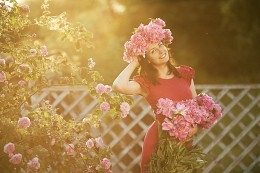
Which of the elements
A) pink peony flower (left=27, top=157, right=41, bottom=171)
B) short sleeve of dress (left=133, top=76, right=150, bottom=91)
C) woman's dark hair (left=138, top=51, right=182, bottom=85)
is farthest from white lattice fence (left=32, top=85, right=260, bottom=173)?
pink peony flower (left=27, top=157, right=41, bottom=171)

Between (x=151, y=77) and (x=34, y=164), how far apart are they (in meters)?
0.93

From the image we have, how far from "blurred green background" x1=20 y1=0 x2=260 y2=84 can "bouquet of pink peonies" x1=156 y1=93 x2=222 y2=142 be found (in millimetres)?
3679

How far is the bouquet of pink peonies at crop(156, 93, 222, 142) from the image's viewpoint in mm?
2822

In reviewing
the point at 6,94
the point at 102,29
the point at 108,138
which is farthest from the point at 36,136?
the point at 102,29

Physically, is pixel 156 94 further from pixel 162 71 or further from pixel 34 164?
pixel 34 164

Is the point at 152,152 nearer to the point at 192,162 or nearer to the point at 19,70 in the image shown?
the point at 192,162

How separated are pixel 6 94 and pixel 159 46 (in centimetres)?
115

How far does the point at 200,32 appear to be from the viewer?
6.99 meters

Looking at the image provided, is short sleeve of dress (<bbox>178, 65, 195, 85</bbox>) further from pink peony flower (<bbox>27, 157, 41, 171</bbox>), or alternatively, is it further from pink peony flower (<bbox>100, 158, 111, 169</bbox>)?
pink peony flower (<bbox>27, 157, 41, 171</bbox>)

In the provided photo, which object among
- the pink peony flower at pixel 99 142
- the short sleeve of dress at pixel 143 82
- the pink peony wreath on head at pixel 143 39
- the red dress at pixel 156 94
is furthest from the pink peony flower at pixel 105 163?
the pink peony wreath on head at pixel 143 39

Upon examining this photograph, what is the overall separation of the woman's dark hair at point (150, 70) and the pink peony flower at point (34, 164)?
88cm

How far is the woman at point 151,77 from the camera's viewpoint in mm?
3113

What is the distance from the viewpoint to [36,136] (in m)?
3.38

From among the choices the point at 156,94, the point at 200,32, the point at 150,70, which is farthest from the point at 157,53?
the point at 200,32
